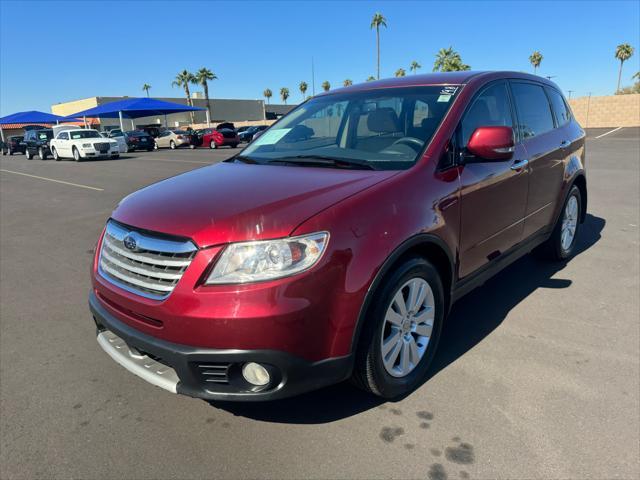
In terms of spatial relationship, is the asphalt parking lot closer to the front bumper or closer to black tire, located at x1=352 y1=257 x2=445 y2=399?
black tire, located at x1=352 y1=257 x2=445 y2=399

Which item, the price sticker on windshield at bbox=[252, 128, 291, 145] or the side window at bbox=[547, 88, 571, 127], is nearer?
the price sticker on windshield at bbox=[252, 128, 291, 145]

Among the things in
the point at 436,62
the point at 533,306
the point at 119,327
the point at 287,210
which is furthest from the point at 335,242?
the point at 436,62

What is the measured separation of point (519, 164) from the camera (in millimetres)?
3543

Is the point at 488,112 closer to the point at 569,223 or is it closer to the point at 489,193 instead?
the point at 489,193

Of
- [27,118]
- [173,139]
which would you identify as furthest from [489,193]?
[27,118]

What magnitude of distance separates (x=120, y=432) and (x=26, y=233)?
19.5 feet

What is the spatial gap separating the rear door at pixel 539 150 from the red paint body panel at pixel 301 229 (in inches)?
34.4

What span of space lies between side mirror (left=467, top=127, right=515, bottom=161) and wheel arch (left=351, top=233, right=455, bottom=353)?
2.15 feet

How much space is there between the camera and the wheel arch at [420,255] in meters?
2.26

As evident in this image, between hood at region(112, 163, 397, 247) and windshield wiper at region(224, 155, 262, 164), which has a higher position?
windshield wiper at region(224, 155, 262, 164)

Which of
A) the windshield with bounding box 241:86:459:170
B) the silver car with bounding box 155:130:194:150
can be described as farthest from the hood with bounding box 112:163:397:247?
the silver car with bounding box 155:130:194:150

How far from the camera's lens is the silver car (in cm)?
3291

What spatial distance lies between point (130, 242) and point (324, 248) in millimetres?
1035

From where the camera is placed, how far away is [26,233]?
7.18 metres
